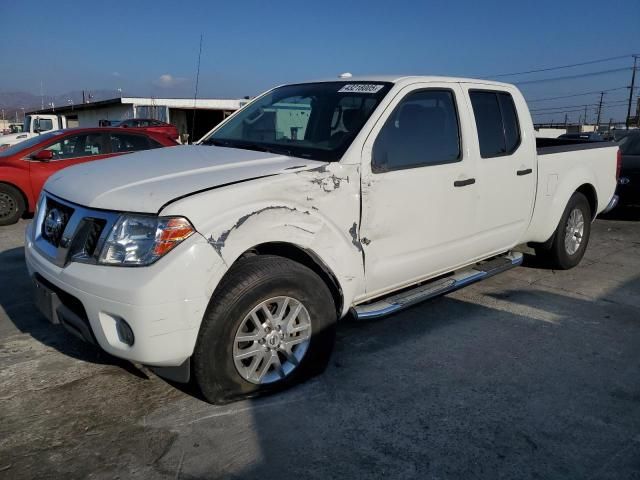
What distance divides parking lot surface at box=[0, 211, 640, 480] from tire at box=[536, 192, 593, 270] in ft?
3.96

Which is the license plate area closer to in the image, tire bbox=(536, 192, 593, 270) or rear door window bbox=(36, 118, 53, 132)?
tire bbox=(536, 192, 593, 270)

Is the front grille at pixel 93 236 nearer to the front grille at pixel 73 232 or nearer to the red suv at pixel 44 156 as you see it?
the front grille at pixel 73 232

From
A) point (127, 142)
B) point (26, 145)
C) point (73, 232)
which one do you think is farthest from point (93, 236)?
point (26, 145)

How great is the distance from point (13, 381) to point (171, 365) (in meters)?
1.29

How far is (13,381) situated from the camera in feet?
10.6

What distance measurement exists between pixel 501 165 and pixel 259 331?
2.55m

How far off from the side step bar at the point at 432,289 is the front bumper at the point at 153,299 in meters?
1.17

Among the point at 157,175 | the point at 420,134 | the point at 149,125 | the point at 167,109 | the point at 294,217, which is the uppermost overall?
the point at 167,109

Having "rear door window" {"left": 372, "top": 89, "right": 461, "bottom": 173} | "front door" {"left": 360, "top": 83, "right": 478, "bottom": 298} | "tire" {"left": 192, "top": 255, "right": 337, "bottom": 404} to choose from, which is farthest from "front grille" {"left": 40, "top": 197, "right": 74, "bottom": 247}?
"rear door window" {"left": 372, "top": 89, "right": 461, "bottom": 173}

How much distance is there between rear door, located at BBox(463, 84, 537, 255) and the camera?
13.8 ft

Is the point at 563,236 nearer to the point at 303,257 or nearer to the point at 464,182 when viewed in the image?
the point at 464,182

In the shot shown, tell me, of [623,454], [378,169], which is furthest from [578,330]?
[378,169]

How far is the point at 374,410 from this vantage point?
2957 mm

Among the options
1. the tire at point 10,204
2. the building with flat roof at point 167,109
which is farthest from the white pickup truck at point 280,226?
the building with flat roof at point 167,109
